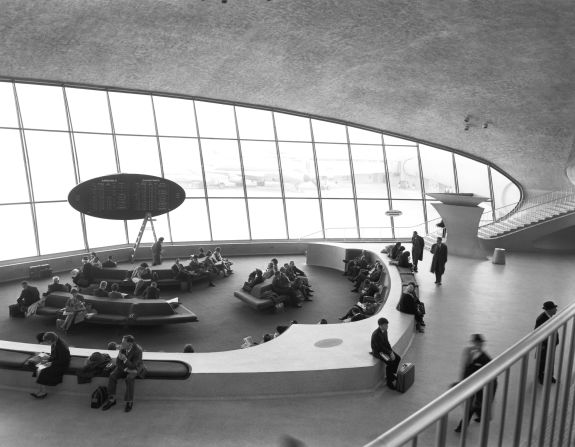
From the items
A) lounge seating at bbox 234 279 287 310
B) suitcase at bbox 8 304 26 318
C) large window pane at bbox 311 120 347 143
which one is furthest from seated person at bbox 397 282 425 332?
large window pane at bbox 311 120 347 143

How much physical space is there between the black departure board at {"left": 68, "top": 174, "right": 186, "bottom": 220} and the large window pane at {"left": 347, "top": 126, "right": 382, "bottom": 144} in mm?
11065

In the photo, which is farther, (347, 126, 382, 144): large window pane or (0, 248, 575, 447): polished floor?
(347, 126, 382, 144): large window pane

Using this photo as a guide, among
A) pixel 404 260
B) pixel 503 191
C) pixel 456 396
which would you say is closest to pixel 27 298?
pixel 404 260

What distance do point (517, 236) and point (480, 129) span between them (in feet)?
16.3

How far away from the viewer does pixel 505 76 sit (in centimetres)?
1580

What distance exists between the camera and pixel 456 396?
1.66 meters

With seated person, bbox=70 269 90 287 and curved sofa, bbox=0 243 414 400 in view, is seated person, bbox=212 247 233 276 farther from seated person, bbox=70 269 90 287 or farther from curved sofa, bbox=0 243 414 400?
curved sofa, bbox=0 243 414 400

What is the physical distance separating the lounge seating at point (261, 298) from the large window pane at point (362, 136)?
1382cm

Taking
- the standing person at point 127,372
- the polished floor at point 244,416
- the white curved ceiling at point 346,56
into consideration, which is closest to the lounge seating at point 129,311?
the polished floor at point 244,416

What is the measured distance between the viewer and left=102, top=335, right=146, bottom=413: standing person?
7.23m

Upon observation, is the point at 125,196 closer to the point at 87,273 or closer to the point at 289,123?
the point at 87,273

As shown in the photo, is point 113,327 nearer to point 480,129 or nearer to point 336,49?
point 336,49

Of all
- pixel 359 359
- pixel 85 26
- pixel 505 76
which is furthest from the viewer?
pixel 505 76

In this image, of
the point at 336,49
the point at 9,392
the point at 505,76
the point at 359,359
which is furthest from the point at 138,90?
the point at 359,359
